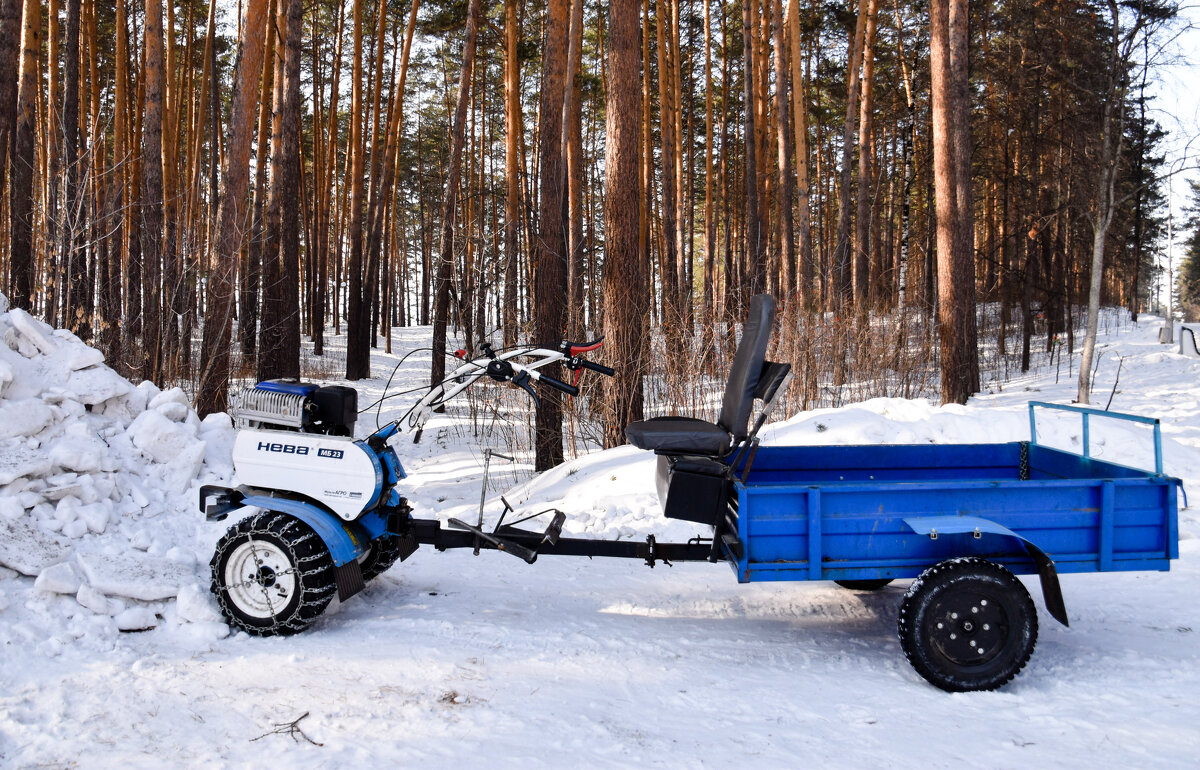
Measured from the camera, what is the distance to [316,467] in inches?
154

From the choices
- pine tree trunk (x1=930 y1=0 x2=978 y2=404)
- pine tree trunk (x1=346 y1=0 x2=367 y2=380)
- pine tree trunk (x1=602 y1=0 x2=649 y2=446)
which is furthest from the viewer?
pine tree trunk (x1=346 y1=0 x2=367 y2=380)

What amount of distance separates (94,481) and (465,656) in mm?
2621

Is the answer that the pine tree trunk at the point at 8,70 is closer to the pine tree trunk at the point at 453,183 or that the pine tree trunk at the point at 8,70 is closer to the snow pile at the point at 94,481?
the pine tree trunk at the point at 453,183

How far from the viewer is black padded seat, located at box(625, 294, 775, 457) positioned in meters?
3.90

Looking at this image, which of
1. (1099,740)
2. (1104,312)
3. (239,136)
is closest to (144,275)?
(239,136)

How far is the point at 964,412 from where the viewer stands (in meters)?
7.91

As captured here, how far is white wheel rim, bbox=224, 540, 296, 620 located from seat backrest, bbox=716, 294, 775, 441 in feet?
7.80

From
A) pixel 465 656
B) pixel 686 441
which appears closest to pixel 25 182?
pixel 465 656

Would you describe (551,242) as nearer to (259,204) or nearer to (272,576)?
(272,576)

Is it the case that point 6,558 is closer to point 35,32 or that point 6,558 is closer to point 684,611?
point 684,611

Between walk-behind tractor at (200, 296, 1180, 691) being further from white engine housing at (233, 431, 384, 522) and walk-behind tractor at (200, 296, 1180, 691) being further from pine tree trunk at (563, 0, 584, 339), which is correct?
pine tree trunk at (563, 0, 584, 339)

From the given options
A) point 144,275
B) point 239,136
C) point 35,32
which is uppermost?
point 35,32

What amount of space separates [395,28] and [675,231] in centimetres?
1031

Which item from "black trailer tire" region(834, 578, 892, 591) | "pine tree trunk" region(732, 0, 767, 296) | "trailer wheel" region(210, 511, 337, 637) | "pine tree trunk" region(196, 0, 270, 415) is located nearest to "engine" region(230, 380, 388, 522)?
"trailer wheel" region(210, 511, 337, 637)
